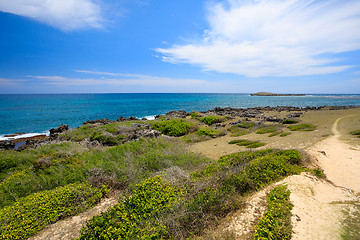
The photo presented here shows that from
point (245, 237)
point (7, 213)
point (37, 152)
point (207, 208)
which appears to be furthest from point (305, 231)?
point (37, 152)

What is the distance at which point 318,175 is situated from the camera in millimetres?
6805

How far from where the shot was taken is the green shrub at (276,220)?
3.67m

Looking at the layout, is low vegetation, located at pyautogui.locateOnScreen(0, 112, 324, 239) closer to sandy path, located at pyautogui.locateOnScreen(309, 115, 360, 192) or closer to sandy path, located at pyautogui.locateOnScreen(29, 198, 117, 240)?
sandy path, located at pyautogui.locateOnScreen(29, 198, 117, 240)

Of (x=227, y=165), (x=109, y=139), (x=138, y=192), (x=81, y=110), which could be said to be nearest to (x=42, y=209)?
(x=138, y=192)

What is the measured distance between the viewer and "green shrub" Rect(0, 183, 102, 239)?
482 centimetres

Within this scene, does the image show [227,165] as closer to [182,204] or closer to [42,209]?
[182,204]

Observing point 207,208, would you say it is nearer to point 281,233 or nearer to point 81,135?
point 281,233

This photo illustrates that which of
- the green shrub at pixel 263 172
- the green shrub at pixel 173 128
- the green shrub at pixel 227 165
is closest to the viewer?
the green shrub at pixel 263 172

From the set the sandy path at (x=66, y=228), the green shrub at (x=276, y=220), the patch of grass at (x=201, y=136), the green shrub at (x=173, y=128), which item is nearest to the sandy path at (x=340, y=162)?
the green shrub at (x=276, y=220)

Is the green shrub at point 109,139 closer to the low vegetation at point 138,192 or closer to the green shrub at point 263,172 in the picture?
the low vegetation at point 138,192

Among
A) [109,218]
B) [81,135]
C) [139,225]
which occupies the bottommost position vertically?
[81,135]

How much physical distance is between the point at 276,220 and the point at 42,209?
6975 mm

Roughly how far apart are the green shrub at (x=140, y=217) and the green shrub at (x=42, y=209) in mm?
1469

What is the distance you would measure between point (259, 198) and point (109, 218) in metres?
4.39
